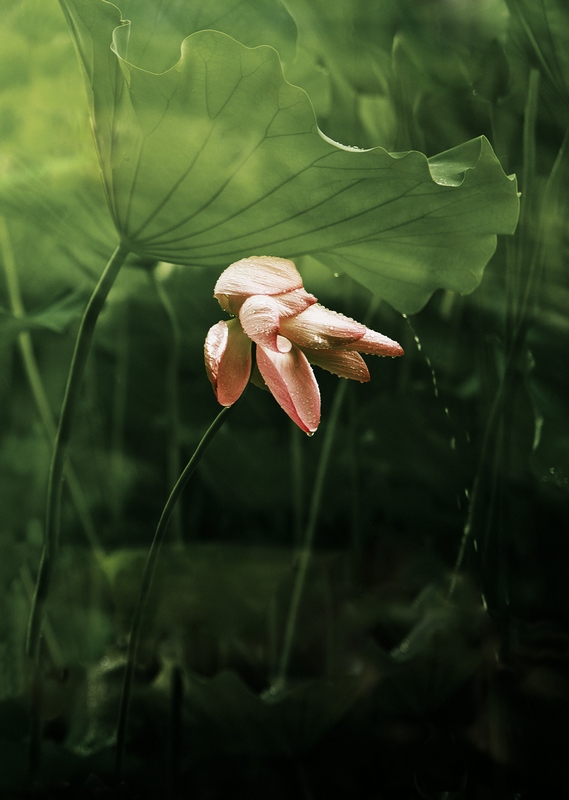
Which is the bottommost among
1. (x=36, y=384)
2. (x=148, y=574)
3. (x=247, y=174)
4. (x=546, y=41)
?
(x=148, y=574)

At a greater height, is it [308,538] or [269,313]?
[269,313]

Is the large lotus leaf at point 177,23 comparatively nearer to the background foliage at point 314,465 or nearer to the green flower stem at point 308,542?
the background foliage at point 314,465

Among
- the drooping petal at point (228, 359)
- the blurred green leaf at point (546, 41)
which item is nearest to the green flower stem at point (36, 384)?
the drooping petal at point (228, 359)

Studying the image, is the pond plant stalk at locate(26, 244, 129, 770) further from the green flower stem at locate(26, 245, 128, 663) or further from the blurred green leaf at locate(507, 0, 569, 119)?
the blurred green leaf at locate(507, 0, 569, 119)

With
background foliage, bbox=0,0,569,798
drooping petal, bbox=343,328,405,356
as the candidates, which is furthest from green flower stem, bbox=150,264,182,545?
drooping petal, bbox=343,328,405,356

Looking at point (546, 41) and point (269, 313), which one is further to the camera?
point (546, 41)

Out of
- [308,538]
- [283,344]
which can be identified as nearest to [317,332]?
[283,344]

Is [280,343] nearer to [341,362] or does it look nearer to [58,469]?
[341,362]

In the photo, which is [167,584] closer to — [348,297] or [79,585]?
[79,585]
